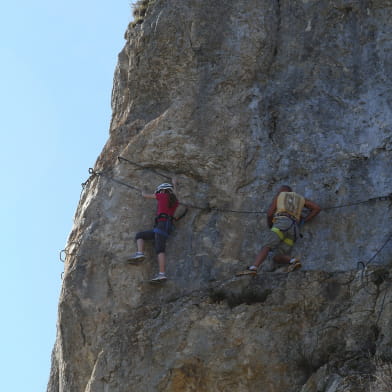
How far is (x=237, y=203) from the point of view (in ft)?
62.4

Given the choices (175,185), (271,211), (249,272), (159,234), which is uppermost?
(175,185)

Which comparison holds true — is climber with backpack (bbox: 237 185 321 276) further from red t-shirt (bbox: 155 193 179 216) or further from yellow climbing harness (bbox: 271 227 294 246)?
red t-shirt (bbox: 155 193 179 216)

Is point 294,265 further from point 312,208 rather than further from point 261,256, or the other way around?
point 312,208

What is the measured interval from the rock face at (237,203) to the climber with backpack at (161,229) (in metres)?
0.23

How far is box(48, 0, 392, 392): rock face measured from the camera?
16953 millimetres

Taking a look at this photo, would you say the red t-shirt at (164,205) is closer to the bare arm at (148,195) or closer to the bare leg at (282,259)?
the bare arm at (148,195)

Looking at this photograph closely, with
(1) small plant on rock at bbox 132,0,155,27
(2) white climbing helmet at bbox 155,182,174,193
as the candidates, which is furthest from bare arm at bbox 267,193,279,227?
(1) small plant on rock at bbox 132,0,155,27

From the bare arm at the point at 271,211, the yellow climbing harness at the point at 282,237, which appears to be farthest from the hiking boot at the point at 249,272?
the bare arm at the point at 271,211

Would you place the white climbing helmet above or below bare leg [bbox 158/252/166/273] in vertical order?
above

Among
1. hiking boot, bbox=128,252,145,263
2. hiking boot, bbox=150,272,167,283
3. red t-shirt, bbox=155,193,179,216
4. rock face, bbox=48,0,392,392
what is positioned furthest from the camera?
red t-shirt, bbox=155,193,179,216

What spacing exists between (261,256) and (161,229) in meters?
1.87

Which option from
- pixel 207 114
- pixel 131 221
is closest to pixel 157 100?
pixel 207 114

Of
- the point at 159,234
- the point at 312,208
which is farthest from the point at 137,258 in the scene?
the point at 312,208

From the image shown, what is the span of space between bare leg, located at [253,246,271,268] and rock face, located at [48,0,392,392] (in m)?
0.28
